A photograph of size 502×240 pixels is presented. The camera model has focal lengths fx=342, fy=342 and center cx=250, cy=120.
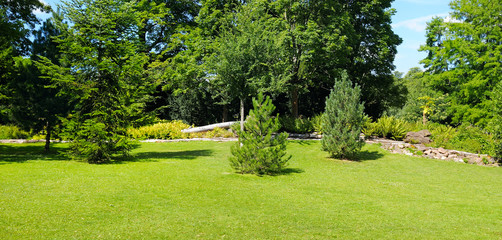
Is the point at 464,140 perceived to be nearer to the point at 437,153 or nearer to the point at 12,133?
the point at 437,153

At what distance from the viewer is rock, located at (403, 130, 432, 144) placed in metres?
18.2

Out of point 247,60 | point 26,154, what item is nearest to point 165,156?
point 247,60

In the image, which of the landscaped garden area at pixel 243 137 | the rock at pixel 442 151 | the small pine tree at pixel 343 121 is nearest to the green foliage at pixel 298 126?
the landscaped garden area at pixel 243 137

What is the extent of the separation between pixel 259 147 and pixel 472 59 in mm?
22384

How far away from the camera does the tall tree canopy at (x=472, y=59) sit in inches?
949

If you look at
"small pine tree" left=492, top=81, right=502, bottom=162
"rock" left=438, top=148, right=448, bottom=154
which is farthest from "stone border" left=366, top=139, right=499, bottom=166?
"small pine tree" left=492, top=81, right=502, bottom=162

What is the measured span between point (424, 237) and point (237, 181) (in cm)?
529

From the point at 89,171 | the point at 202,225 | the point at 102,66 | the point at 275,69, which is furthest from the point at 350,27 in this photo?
the point at 202,225

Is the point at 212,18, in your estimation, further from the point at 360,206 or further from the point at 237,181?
the point at 360,206

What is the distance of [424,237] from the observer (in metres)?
5.90

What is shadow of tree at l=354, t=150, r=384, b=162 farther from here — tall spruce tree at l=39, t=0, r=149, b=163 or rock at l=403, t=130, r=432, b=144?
tall spruce tree at l=39, t=0, r=149, b=163

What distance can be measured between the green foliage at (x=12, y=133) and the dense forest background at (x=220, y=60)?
2.25 meters

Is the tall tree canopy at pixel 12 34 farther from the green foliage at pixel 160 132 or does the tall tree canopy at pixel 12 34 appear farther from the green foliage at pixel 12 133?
the green foliage at pixel 160 132

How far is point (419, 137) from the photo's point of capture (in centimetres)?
1845
